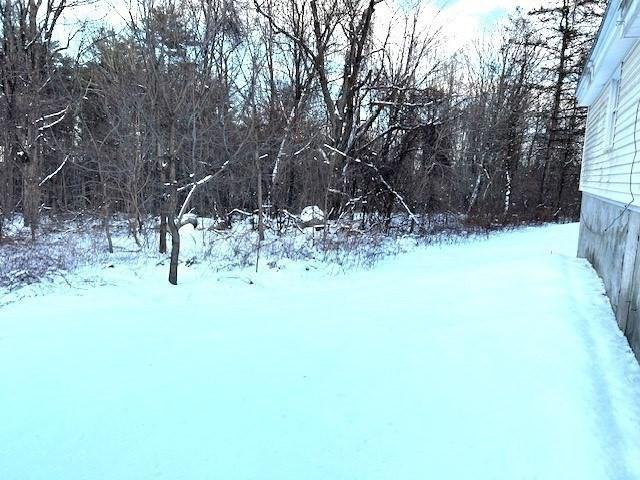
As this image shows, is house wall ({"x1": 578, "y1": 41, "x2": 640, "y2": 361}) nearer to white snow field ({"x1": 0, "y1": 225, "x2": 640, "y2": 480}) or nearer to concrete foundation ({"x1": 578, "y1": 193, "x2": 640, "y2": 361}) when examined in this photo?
concrete foundation ({"x1": 578, "y1": 193, "x2": 640, "y2": 361})

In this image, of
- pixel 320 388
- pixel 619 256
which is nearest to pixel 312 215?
pixel 619 256

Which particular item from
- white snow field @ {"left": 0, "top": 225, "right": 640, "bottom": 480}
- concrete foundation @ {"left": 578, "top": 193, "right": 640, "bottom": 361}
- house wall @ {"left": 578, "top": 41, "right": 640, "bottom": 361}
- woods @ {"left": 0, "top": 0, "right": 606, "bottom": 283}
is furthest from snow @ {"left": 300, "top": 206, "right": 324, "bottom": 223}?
Answer: white snow field @ {"left": 0, "top": 225, "right": 640, "bottom": 480}

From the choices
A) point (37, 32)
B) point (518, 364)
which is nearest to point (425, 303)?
point (518, 364)

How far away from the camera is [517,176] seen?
2269cm

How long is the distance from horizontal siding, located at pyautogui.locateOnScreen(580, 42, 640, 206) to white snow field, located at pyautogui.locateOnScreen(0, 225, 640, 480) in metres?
1.34

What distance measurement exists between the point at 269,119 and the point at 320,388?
11115 mm

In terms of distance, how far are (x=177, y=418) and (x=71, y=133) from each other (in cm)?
1843

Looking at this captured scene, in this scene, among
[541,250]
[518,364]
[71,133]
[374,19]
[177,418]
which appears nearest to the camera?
[177,418]

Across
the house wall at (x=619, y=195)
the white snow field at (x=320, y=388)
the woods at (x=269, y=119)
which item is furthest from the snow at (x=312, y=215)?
the white snow field at (x=320, y=388)

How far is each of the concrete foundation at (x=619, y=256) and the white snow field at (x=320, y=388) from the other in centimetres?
18

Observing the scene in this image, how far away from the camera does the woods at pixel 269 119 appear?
23.7 feet

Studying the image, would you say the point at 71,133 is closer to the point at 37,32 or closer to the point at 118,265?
the point at 37,32

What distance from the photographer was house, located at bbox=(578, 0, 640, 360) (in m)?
4.28

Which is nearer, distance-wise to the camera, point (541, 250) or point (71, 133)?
point (541, 250)
